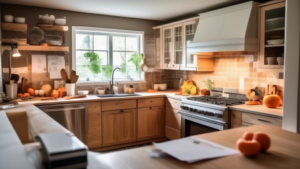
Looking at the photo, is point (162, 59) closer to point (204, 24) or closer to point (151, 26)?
point (151, 26)

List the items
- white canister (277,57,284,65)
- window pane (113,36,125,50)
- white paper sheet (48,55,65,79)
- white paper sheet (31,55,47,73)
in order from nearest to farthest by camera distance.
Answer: white canister (277,57,284,65), white paper sheet (31,55,47,73), white paper sheet (48,55,65,79), window pane (113,36,125,50)

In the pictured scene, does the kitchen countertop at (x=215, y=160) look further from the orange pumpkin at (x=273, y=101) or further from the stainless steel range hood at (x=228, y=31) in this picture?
the stainless steel range hood at (x=228, y=31)

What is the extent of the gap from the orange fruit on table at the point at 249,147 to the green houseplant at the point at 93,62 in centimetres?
370

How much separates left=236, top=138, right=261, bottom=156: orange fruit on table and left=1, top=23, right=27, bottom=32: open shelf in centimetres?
371

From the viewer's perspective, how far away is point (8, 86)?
3662 millimetres

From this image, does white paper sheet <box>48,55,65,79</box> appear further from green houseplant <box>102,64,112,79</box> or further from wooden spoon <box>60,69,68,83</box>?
green houseplant <box>102,64,112,79</box>

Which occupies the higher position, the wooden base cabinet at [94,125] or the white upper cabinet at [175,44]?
the white upper cabinet at [175,44]

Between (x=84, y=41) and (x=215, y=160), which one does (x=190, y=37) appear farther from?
(x=215, y=160)

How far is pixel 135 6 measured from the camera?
403 centimetres

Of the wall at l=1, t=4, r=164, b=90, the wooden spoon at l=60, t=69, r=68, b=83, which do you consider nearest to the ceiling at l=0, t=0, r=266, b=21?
the wall at l=1, t=4, r=164, b=90

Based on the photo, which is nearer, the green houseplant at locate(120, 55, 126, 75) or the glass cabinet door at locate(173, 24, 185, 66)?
the glass cabinet door at locate(173, 24, 185, 66)

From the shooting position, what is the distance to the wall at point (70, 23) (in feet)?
13.2

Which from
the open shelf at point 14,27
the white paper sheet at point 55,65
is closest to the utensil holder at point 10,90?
the white paper sheet at point 55,65

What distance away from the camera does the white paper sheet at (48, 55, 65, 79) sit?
4246 millimetres
